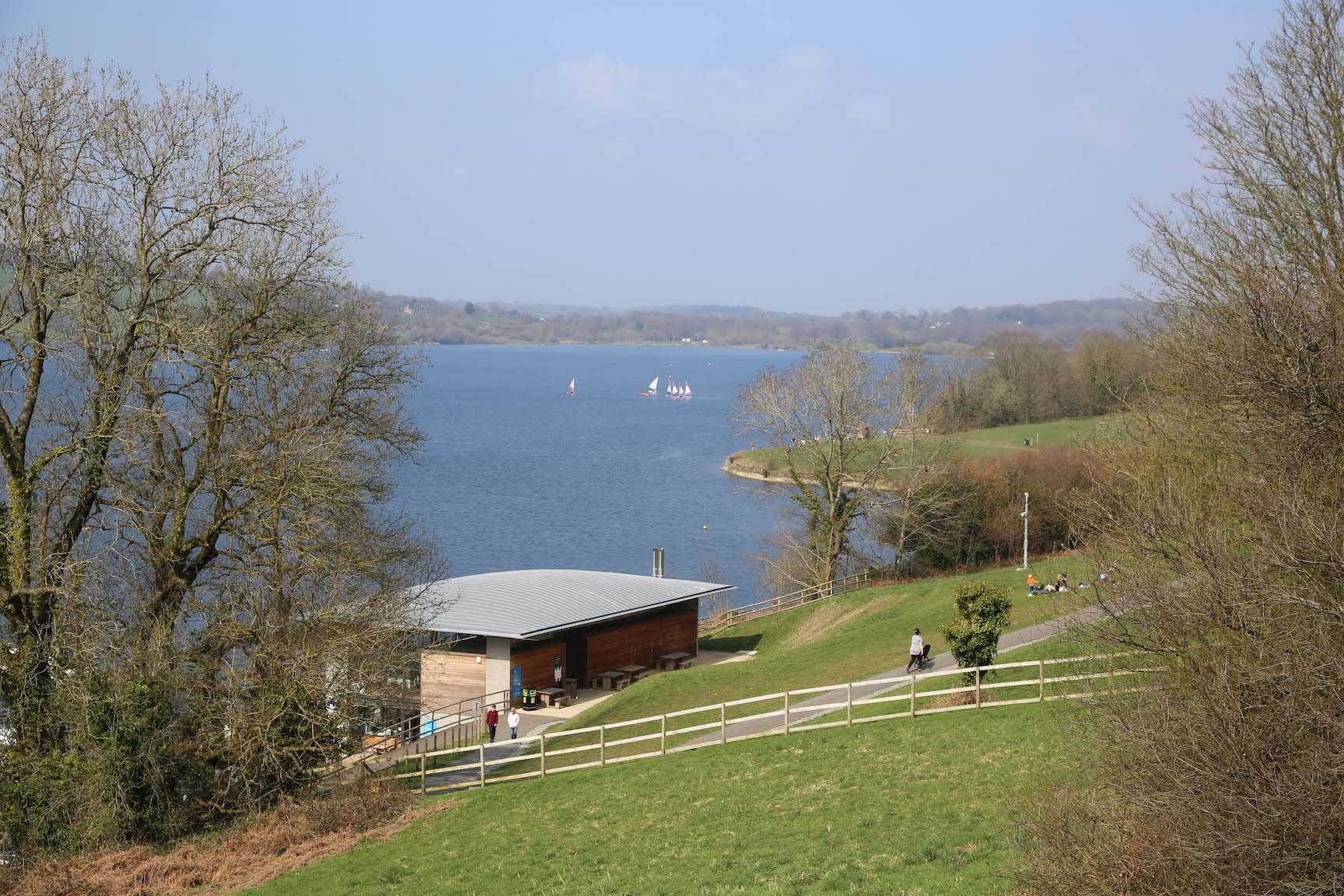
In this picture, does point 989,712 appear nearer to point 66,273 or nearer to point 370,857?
point 370,857

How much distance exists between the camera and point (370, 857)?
17406 millimetres

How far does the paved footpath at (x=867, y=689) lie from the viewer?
22266 millimetres

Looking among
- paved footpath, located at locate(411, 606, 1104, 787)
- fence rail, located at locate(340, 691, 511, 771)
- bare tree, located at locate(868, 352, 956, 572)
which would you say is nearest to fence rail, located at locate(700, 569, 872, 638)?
bare tree, located at locate(868, 352, 956, 572)

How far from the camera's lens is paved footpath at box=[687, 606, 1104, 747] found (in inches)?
877

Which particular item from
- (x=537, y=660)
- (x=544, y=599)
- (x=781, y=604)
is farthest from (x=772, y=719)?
(x=781, y=604)

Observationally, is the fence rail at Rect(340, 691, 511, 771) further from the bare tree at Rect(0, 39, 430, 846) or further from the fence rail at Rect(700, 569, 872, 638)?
the fence rail at Rect(700, 569, 872, 638)

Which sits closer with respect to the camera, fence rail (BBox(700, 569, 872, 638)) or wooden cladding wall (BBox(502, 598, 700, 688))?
wooden cladding wall (BBox(502, 598, 700, 688))

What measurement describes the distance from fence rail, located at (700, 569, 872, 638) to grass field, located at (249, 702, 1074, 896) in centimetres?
2384

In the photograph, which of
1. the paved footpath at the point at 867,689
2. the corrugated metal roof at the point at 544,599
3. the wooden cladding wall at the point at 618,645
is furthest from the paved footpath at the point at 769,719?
the corrugated metal roof at the point at 544,599

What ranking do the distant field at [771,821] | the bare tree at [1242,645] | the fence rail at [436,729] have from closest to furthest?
the bare tree at [1242,645], the distant field at [771,821], the fence rail at [436,729]

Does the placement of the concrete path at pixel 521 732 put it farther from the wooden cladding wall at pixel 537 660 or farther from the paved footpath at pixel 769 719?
the wooden cladding wall at pixel 537 660

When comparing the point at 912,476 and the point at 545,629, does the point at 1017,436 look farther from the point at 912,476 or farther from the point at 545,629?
the point at 545,629

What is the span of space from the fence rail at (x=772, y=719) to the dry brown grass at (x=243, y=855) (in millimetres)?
1911

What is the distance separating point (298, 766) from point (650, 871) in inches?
338
